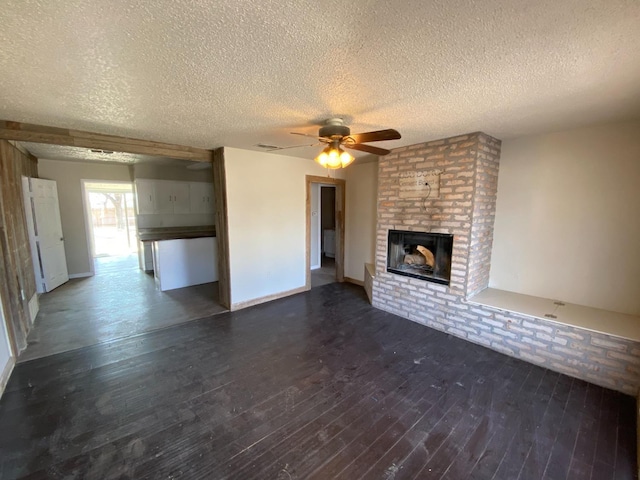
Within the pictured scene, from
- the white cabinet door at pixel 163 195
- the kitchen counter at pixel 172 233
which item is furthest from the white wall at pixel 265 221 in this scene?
the white cabinet door at pixel 163 195

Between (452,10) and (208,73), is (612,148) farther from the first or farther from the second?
(208,73)

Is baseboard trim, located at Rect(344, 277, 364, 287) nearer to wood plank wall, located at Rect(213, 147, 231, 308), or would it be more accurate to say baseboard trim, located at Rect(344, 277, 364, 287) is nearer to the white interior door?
wood plank wall, located at Rect(213, 147, 231, 308)

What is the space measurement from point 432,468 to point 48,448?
→ 2.56 m

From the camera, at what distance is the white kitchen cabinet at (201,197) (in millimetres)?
6859

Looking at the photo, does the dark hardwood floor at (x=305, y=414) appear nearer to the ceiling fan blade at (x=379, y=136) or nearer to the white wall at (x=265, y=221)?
the white wall at (x=265, y=221)

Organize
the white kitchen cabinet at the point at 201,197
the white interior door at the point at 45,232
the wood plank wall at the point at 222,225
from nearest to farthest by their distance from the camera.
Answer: the wood plank wall at the point at 222,225, the white interior door at the point at 45,232, the white kitchen cabinet at the point at 201,197

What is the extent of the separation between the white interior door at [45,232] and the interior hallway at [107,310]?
0.97ft

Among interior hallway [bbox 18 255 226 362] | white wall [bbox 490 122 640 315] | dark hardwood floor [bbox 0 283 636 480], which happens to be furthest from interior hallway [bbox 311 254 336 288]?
white wall [bbox 490 122 640 315]

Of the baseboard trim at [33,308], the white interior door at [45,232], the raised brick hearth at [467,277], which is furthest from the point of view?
the white interior door at [45,232]

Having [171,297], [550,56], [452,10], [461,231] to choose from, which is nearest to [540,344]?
[461,231]

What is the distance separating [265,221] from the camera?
175 inches

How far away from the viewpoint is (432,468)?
1.69 meters

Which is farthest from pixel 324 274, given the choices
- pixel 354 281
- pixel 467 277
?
pixel 467 277

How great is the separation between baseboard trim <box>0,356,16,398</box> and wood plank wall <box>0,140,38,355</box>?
16 centimetres
